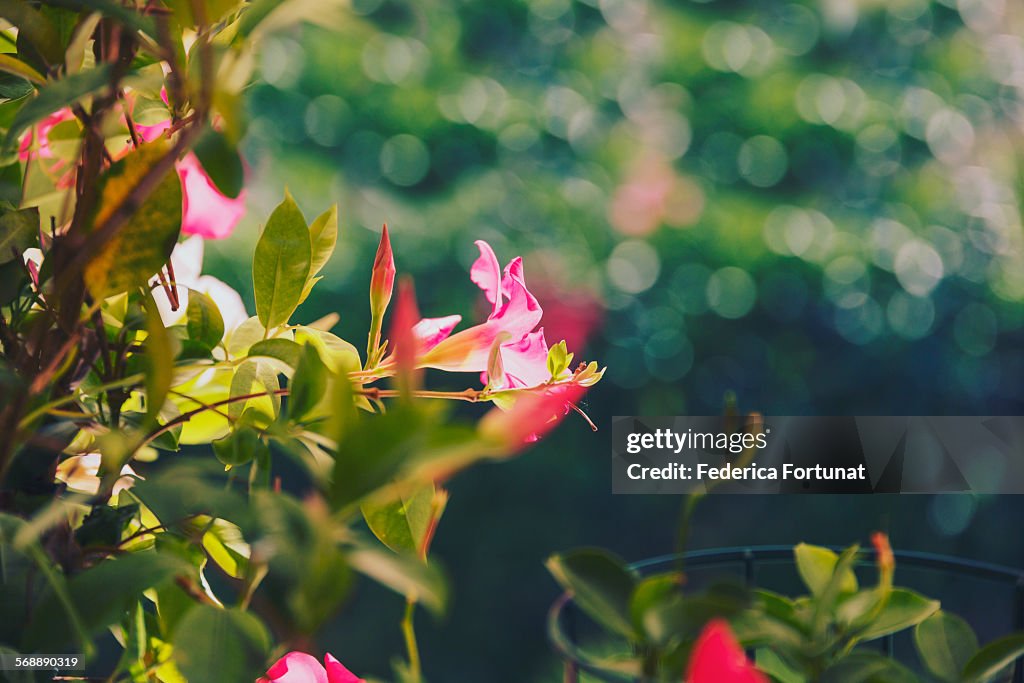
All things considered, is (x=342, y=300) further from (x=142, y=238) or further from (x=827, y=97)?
(x=142, y=238)

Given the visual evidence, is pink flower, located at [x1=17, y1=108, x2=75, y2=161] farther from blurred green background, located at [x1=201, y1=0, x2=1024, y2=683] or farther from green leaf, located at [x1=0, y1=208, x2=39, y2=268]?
blurred green background, located at [x1=201, y1=0, x2=1024, y2=683]

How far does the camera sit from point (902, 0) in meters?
1.96

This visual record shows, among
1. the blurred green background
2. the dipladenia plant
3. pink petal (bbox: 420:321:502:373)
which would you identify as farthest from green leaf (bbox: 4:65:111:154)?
the blurred green background

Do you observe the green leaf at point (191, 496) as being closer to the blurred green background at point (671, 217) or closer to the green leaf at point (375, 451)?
the green leaf at point (375, 451)

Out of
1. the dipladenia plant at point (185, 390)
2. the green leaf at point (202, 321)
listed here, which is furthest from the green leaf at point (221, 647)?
the green leaf at point (202, 321)

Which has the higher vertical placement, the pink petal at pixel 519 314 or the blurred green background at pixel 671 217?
the blurred green background at pixel 671 217

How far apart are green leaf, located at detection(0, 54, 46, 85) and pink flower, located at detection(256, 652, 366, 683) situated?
0.14m

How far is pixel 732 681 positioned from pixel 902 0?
6.90 feet

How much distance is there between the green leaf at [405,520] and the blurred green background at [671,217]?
1200mm

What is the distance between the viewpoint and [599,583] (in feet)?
0.58

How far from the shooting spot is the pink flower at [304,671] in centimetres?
23

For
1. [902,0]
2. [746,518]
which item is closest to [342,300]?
[746,518]

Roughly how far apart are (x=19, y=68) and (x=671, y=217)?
1.57 metres

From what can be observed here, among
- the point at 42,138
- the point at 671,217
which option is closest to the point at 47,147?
the point at 42,138
